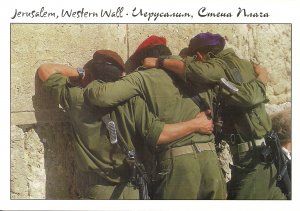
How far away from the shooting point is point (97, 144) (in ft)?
18.0

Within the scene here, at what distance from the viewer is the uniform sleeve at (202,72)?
5.55m

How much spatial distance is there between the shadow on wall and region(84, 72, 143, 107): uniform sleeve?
1.22 ft

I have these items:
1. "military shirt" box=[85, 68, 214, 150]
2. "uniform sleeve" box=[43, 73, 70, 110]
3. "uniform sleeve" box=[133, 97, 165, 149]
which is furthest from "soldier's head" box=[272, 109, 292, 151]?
"uniform sleeve" box=[43, 73, 70, 110]

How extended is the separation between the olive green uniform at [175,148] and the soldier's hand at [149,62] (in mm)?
49

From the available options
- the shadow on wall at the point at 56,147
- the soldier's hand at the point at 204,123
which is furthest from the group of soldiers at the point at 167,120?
the shadow on wall at the point at 56,147

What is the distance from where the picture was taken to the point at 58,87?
5465 millimetres

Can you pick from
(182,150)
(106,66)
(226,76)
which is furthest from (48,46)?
(226,76)

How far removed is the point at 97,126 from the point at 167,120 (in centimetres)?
62
